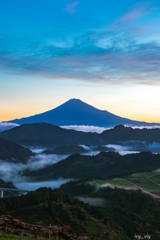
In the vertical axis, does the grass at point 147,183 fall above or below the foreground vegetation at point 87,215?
below

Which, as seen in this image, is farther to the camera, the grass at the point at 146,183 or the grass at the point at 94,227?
the grass at the point at 146,183

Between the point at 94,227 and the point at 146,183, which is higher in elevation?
the point at 94,227

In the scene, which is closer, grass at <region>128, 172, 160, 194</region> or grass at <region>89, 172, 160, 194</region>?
grass at <region>128, 172, 160, 194</region>

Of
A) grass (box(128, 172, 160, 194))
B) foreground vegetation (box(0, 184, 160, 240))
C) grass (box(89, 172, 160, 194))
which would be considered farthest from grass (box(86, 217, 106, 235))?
grass (box(128, 172, 160, 194))

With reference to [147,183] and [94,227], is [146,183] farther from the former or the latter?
[94,227]

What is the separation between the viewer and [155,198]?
240 ft

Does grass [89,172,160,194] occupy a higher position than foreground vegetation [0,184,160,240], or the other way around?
foreground vegetation [0,184,160,240]

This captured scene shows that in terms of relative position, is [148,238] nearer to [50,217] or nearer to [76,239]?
[50,217]

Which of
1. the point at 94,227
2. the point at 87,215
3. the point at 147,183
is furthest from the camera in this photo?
the point at 147,183

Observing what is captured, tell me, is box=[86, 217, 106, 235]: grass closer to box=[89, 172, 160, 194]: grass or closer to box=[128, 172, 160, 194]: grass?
box=[89, 172, 160, 194]: grass

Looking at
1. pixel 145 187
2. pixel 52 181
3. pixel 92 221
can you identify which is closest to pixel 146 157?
pixel 52 181

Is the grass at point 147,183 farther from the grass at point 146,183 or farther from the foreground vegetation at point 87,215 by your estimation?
the foreground vegetation at point 87,215

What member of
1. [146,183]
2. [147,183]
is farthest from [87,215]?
[147,183]

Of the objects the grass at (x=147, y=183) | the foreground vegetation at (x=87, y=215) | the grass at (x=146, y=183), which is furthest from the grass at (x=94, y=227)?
the grass at (x=147, y=183)
